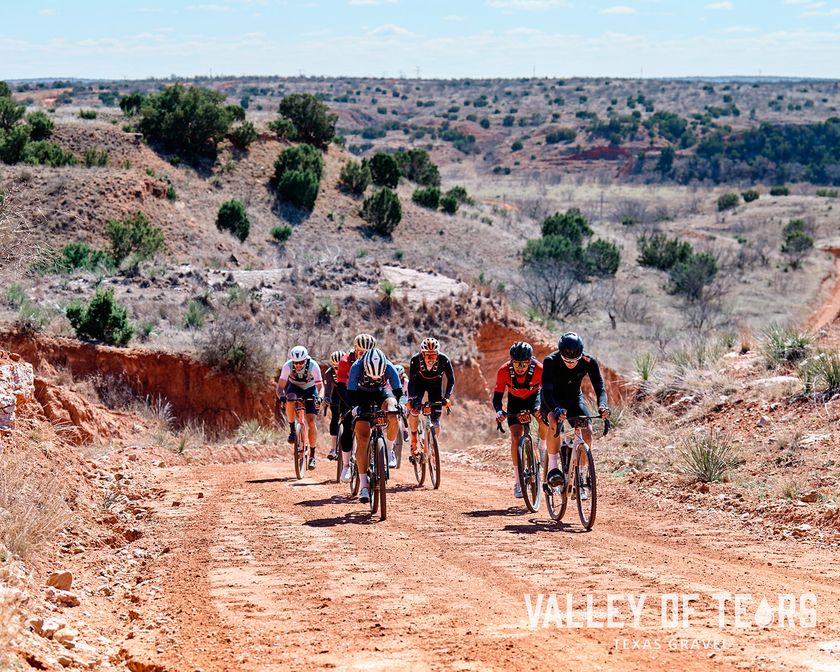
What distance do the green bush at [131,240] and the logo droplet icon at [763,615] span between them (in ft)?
101

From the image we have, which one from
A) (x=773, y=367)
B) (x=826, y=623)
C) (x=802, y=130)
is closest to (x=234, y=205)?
(x=773, y=367)

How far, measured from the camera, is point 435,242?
164ft

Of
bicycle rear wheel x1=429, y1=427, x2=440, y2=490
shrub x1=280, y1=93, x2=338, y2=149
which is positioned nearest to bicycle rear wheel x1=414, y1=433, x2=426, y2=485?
bicycle rear wheel x1=429, y1=427, x2=440, y2=490

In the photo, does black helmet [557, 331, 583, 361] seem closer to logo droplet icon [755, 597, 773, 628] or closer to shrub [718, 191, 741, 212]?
logo droplet icon [755, 597, 773, 628]

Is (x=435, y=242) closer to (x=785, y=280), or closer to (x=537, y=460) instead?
(x=785, y=280)

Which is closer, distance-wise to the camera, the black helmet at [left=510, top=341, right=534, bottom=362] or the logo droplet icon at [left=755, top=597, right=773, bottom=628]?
the logo droplet icon at [left=755, top=597, right=773, bottom=628]

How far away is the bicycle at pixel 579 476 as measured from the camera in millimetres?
10266

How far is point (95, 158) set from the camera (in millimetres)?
46656

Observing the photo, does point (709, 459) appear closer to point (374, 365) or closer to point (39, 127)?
point (374, 365)

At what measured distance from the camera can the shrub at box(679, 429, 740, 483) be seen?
13195 millimetres

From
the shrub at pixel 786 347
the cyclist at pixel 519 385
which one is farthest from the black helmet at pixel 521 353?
the shrub at pixel 786 347

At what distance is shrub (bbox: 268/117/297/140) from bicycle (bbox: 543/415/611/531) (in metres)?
49.4

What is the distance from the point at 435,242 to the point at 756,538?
40205 millimetres

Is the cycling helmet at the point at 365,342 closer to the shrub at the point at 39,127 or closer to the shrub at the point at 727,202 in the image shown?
the shrub at the point at 39,127
